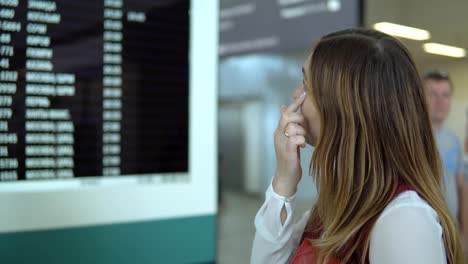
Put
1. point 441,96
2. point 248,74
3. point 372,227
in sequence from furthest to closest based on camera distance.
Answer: point 248,74
point 441,96
point 372,227

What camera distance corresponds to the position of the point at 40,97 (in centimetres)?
132

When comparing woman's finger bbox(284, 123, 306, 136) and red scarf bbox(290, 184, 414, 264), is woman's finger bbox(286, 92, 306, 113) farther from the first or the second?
red scarf bbox(290, 184, 414, 264)

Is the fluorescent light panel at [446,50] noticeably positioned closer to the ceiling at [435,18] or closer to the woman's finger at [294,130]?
the ceiling at [435,18]

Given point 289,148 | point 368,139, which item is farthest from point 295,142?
point 368,139

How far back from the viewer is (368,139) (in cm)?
91

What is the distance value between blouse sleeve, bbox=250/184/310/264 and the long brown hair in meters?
0.11

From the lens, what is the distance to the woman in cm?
88

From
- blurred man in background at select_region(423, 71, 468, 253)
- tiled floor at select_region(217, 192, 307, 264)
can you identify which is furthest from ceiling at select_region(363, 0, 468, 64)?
tiled floor at select_region(217, 192, 307, 264)

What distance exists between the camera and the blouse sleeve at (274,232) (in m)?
1.04

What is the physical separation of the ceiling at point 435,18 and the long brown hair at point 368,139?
1950 millimetres

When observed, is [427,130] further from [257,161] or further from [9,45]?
[257,161]

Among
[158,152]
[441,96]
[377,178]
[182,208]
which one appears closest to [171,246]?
[182,208]

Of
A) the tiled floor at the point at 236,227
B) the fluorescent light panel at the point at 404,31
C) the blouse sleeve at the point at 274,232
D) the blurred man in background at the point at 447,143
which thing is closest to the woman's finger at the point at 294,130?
the blouse sleeve at the point at 274,232

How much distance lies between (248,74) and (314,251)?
677cm
